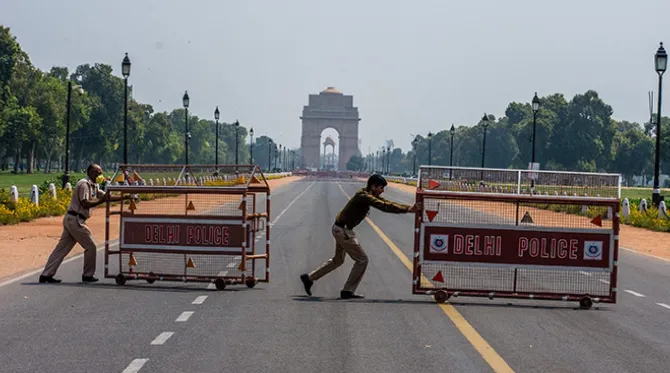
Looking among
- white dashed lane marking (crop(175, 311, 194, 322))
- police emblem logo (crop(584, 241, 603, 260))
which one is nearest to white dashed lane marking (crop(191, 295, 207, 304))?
white dashed lane marking (crop(175, 311, 194, 322))

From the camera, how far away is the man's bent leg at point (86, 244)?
13.8 m

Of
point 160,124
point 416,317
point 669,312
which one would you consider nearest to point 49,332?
point 416,317

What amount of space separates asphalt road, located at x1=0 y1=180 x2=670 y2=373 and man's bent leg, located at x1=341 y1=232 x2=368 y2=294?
0.28m

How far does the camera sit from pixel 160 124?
136625 millimetres

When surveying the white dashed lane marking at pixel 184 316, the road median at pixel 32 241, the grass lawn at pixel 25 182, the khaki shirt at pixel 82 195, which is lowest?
the grass lawn at pixel 25 182

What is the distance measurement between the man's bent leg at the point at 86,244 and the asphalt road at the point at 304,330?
0.79 feet

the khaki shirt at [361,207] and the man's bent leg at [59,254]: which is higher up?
the khaki shirt at [361,207]

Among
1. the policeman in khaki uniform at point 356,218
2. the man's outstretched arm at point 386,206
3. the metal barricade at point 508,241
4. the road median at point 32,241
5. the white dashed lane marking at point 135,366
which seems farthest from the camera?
the road median at point 32,241

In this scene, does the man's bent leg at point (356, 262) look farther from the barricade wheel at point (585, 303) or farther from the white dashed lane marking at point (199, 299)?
the barricade wheel at point (585, 303)

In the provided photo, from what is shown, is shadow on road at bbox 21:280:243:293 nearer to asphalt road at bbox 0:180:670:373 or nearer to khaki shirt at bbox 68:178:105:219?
asphalt road at bbox 0:180:670:373

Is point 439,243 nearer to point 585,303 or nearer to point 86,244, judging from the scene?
point 585,303

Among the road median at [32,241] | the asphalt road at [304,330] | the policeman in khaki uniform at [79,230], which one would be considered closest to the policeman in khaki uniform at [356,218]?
the asphalt road at [304,330]

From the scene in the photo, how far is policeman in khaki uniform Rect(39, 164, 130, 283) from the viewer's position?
13766mm

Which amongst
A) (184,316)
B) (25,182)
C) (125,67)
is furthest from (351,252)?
(25,182)
